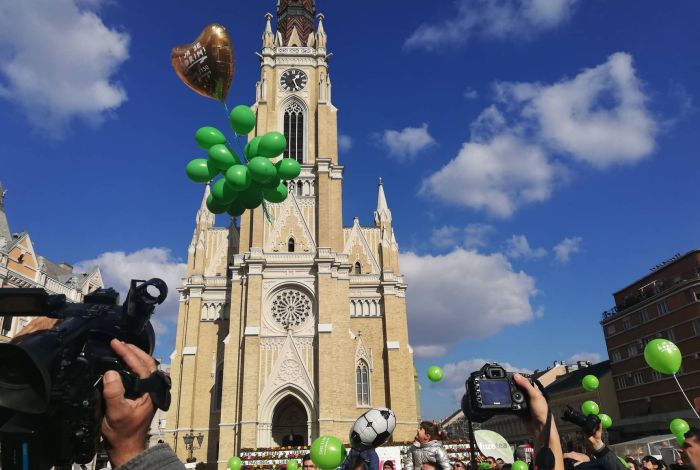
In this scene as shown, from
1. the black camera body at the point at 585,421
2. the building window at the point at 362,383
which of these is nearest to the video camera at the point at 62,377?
the black camera body at the point at 585,421

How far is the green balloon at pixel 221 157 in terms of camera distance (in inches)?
372

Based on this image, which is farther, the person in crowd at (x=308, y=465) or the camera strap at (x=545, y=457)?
the person in crowd at (x=308, y=465)

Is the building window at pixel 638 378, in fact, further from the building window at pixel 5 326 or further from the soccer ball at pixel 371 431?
the building window at pixel 5 326

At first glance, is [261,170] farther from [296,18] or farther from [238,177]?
[296,18]

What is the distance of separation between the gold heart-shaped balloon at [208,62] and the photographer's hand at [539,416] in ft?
28.4

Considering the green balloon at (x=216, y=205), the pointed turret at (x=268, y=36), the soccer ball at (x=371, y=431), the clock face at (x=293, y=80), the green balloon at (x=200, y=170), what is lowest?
the soccer ball at (x=371, y=431)

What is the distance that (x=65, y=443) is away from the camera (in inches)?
61.7

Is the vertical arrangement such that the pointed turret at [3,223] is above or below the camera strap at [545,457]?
above

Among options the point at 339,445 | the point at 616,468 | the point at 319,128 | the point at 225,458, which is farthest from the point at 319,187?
the point at 616,468

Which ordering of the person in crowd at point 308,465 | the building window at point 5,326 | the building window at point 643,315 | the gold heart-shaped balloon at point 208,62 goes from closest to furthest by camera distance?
the person in crowd at point 308,465 < the gold heart-shaped balloon at point 208,62 < the building window at point 5,326 < the building window at point 643,315

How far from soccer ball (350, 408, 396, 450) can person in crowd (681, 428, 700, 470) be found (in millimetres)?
2782

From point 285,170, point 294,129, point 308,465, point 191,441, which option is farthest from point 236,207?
point 294,129

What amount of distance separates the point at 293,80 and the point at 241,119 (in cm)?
2738

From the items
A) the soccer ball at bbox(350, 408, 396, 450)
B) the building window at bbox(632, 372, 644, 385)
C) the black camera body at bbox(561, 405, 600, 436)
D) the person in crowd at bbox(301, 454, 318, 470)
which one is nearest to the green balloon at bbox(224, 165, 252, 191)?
the person in crowd at bbox(301, 454, 318, 470)
